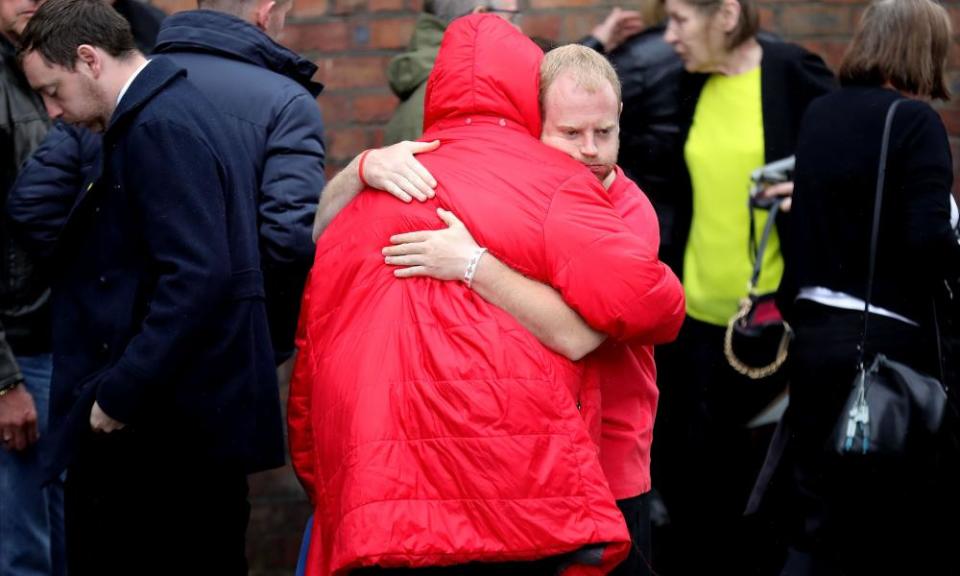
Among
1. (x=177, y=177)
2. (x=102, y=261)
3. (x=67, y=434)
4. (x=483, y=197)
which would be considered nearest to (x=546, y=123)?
(x=483, y=197)

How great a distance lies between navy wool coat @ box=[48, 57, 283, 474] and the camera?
2.98 meters

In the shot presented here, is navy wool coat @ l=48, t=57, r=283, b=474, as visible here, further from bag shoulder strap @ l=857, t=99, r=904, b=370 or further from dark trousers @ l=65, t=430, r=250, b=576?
bag shoulder strap @ l=857, t=99, r=904, b=370

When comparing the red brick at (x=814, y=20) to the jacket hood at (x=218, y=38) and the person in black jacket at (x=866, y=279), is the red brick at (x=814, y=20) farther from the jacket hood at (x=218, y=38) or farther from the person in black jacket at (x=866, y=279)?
the jacket hood at (x=218, y=38)

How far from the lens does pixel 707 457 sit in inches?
181

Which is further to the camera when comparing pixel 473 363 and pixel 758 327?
pixel 758 327

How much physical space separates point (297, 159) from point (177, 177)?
0.47 m

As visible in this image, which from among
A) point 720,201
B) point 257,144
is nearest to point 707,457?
point 720,201

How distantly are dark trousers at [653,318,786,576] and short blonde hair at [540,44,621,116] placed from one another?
1.82 meters

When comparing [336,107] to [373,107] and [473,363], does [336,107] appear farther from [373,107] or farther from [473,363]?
[473,363]

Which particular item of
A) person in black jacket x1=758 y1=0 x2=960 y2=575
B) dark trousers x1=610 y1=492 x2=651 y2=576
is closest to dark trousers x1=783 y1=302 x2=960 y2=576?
person in black jacket x1=758 y1=0 x2=960 y2=575

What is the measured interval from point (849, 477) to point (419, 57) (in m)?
1.57

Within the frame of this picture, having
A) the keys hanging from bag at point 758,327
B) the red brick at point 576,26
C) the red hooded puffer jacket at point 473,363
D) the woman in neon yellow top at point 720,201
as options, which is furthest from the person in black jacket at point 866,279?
the red hooded puffer jacket at point 473,363

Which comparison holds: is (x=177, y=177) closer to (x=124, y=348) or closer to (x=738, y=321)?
(x=124, y=348)

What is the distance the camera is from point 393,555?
2430mm
